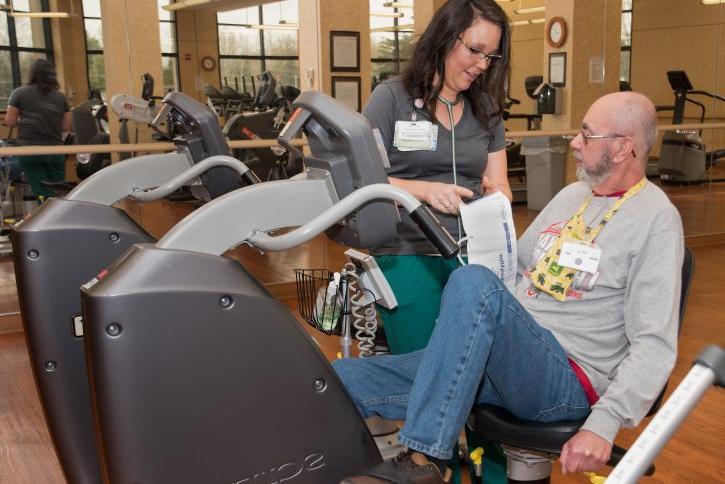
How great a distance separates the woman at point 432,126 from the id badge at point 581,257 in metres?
0.36

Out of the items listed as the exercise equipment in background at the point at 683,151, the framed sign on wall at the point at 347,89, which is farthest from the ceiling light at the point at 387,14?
the exercise equipment in background at the point at 683,151

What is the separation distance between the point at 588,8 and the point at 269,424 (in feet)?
19.0

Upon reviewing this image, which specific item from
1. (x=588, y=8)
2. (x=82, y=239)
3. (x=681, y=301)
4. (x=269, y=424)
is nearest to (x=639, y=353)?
(x=681, y=301)

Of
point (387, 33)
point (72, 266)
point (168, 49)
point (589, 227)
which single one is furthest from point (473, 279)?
point (387, 33)

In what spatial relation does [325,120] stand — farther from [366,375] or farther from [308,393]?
[366,375]

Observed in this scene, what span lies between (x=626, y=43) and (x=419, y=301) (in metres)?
5.23

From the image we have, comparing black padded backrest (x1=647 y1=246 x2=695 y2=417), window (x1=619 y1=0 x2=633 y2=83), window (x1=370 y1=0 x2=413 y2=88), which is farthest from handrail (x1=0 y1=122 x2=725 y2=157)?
window (x1=619 y1=0 x2=633 y2=83)

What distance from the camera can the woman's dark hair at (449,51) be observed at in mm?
2064

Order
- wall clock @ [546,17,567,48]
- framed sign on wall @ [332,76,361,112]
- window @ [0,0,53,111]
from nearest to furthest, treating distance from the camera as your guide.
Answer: window @ [0,0,53,111]
framed sign on wall @ [332,76,361,112]
wall clock @ [546,17,567,48]

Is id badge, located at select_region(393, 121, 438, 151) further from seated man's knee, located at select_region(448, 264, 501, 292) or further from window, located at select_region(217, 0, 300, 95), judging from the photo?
window, located at select_region(217, 0, 300, 95)

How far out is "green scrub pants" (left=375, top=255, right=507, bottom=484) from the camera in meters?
2.10

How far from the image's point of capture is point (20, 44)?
447cm

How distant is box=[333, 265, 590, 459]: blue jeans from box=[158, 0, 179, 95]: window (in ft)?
11.2

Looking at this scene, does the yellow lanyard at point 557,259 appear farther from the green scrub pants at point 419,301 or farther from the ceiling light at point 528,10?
the ceiling light at point 528,10
